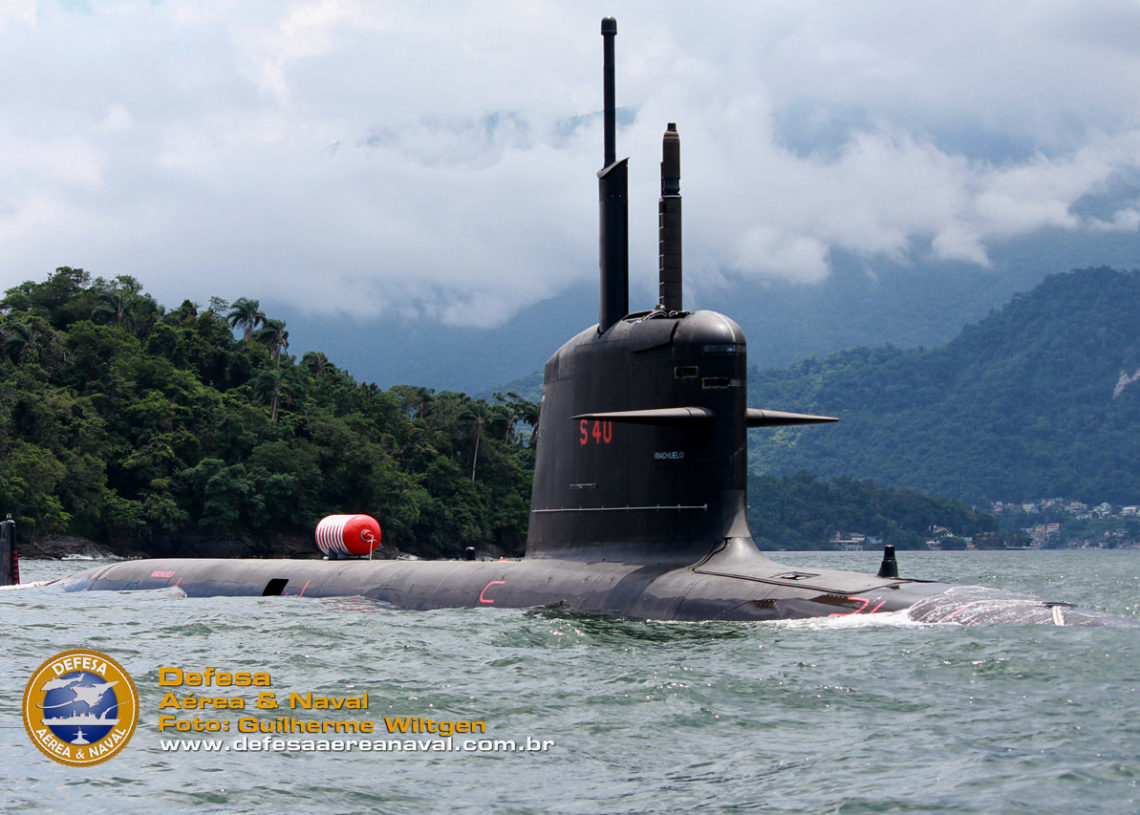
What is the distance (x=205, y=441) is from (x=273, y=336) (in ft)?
67.2

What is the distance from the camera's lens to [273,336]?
102250 mm

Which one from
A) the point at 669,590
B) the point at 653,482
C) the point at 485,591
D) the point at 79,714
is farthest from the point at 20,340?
the point at 79,714

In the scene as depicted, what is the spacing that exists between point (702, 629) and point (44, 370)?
73.7 meters

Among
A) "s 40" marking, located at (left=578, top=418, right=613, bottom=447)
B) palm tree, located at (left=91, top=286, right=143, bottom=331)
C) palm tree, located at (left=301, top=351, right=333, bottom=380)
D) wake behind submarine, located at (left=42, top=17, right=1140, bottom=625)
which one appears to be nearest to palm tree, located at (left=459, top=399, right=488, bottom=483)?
palm tree, located at (left=301, top=351, right=333, bottom=380)

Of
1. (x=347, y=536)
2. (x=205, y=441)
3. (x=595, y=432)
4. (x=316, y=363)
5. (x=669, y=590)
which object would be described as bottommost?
(x=669, y=590)

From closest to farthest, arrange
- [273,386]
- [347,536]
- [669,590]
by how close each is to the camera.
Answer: [669,590], [347,536], [273,386]

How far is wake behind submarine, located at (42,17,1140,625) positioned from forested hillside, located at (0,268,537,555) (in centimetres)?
5632

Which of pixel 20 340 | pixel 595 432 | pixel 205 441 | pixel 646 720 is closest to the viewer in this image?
pixel 646 720

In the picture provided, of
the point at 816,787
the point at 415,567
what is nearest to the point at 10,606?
the point at 415,567

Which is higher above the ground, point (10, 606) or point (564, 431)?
point (564, 431)

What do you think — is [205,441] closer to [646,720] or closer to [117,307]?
[117,307]

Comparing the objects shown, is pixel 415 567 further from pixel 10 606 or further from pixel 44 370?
pixel 44 370

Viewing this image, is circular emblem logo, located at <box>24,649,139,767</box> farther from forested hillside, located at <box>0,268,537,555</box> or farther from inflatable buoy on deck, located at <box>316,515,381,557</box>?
forested hillside, located at <box>0,268,537,555</box>

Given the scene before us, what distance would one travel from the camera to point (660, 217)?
18.9 metres
